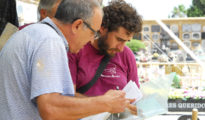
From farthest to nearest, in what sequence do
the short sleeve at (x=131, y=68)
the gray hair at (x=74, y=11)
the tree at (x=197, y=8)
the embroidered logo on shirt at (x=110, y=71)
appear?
1. the tree at (x=197, y=8)
2. the short sleeve at (x=131, y=68)
3. the embroidered logo on shirt at (x=110, y=71)
4. the gray hair at (x=74, y=11)

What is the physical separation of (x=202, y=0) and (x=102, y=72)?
110 feet

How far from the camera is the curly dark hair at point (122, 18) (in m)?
1.55

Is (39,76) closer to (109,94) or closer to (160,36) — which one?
(109,94)

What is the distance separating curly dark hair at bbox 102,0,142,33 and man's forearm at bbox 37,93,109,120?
2.46 ft

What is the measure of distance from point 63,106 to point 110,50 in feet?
2.62

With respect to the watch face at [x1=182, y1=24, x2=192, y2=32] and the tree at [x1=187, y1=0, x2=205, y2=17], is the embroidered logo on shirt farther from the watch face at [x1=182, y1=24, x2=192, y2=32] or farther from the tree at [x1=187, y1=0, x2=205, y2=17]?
the tree at [x1=187, y1=0, x2=205, y2=17]

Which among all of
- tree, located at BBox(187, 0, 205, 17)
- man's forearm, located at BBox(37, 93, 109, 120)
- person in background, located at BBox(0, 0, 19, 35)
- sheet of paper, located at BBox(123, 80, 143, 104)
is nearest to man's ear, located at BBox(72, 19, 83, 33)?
man's forearm, located at BBox(37, 93, 109, 120)

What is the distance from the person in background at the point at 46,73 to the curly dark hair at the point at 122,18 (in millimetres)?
584

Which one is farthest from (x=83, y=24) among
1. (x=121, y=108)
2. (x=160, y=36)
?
(x=160, y=36)

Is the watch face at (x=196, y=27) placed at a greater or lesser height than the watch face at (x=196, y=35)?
greater

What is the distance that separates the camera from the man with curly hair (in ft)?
4.98

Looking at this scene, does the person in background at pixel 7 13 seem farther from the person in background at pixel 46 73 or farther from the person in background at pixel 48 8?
the person in background at pixel 46 73

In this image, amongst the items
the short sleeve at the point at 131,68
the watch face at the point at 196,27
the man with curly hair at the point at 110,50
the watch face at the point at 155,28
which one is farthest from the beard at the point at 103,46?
the watch face at the point at 196,27

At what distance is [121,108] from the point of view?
41.6 inches
